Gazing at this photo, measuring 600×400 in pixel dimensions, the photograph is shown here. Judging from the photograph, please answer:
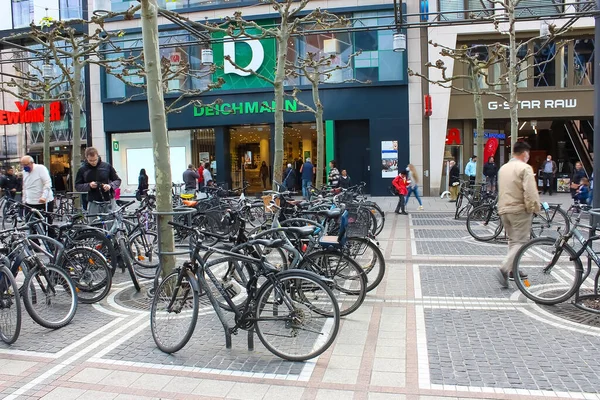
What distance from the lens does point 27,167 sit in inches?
356

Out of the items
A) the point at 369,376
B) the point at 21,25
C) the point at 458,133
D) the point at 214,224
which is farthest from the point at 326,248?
the point at 21,25

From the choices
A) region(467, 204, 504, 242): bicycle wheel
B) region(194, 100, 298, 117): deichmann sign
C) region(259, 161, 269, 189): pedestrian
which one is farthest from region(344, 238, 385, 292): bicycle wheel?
region(259, 161, 269, 189): pedestrian

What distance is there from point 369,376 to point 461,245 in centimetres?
632

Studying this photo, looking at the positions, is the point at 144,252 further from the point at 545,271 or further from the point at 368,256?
the point at 545,271

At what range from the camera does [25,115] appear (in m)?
26.6

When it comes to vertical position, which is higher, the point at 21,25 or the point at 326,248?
the point at 21,25

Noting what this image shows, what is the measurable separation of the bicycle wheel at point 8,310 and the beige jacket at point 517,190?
5475 millimetres

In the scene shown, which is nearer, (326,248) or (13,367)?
(13,367)

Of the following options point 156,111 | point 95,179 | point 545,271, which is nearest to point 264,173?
point 95,179

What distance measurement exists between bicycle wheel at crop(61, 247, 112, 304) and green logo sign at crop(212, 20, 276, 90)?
17244mm

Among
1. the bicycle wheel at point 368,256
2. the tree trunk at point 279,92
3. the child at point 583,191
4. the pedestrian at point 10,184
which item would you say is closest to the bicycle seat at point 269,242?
the bicycle wheel at point 368,256

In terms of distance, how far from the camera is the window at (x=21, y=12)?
2630 cm

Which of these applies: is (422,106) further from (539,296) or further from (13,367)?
(13,367)

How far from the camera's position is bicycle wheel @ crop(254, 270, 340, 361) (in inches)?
166
